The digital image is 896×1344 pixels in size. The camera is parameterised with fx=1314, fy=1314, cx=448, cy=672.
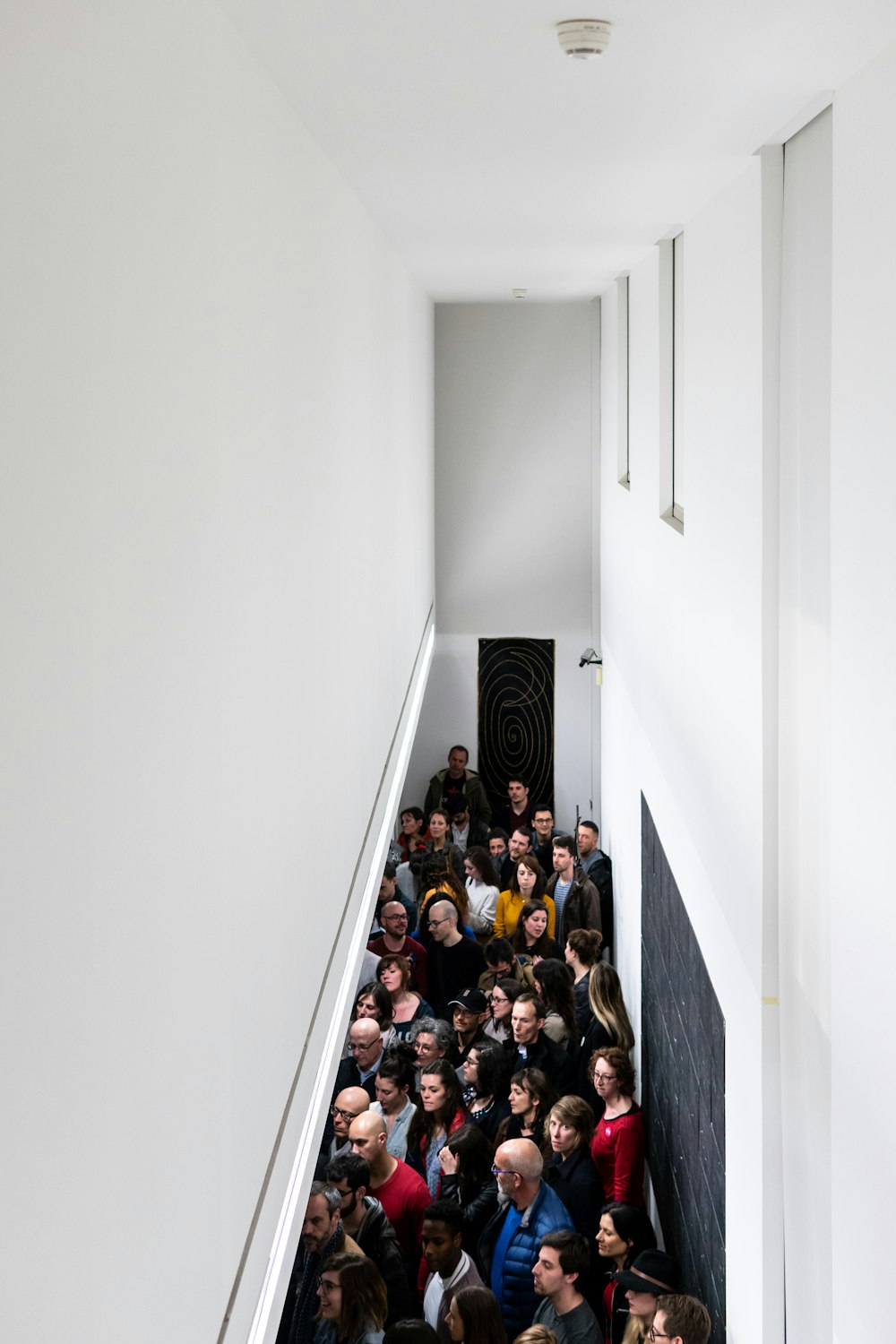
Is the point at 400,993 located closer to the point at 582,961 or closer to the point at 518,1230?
the point at 582,961

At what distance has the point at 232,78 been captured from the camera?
8.71ft

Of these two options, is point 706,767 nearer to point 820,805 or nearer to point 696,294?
point 820,805

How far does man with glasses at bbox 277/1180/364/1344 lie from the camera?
215 inches

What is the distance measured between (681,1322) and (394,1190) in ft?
6.07

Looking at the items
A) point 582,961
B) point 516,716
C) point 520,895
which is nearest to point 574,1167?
point 582,961

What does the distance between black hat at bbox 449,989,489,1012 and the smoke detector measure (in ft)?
20.8

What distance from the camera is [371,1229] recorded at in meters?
6.05

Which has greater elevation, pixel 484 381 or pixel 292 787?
pixel 484 381

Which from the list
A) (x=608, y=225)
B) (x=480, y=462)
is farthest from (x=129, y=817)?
(x=480, y=462)

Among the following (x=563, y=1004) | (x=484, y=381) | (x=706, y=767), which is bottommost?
(x=563, y=1004)

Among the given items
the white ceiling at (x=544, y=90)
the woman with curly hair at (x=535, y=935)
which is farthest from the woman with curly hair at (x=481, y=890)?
the white ceiling at (x=544, y=90)

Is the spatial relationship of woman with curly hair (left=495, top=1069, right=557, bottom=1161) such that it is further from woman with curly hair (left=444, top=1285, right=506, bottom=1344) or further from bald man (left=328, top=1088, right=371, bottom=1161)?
woman with curly hair (left=444, top=1285, right=506, bottom=1344)

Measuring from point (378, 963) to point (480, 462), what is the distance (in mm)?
6253

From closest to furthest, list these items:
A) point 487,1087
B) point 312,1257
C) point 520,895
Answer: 1. point 312,1257
2. point 487,1087
3. point 520,895
